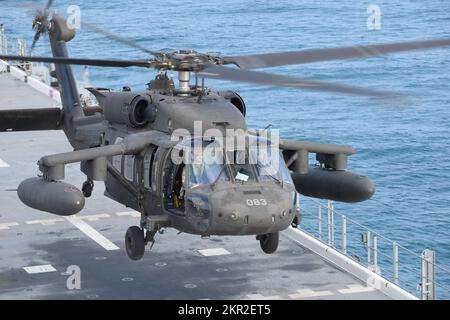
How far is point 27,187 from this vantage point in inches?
944

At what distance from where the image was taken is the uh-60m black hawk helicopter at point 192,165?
21.9 m

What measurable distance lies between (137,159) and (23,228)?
6.94m

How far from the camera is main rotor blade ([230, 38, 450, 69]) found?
22.3 metres

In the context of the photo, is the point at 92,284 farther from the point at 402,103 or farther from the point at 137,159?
the point at 402,103

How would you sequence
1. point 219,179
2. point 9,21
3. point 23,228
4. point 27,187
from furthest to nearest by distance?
point 9,21 → point 23,228 → point 27,187 → point 219,179

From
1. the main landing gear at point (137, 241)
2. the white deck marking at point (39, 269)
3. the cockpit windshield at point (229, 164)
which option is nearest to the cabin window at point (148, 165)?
the main landing gear at point (137, 241)

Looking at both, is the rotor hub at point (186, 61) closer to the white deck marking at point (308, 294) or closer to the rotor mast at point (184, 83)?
the rotor mast at point (184, 83)

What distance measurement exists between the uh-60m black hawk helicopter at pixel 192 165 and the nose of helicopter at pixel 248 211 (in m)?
0.02

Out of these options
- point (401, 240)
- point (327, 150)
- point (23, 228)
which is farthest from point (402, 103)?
point (401, 240)

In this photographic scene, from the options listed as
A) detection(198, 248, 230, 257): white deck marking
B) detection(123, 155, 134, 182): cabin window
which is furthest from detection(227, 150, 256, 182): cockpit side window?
detection(198, 248, 230, 257): white deck marking

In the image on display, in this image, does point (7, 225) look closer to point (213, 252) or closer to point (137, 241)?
point (213, 252)

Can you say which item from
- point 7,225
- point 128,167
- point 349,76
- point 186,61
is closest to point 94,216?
point 7,225

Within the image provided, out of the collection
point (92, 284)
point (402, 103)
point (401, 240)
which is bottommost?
point (401, 240)

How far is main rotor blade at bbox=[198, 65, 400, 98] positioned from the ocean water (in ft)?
38.2
